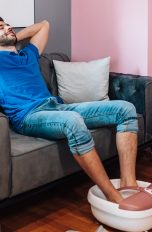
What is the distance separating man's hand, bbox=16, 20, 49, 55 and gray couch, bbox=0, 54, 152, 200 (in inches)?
5.8

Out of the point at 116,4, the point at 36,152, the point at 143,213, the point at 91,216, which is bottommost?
the point at 91,216

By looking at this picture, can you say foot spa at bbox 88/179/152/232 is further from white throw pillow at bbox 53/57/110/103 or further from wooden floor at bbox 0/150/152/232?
white throw pillow at bbox 53/57/110/103

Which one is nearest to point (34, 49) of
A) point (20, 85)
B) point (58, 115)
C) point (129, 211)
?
point (20, 85)

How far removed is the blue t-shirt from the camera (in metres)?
2.26

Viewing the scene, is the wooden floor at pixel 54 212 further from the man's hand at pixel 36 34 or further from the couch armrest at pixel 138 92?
the man's hand at pixel 36 34

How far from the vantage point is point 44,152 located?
6.53 feet

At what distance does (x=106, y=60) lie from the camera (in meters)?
2.76

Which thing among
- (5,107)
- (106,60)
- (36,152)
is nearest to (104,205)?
(36,152)

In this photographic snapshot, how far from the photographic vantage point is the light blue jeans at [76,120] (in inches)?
76.6

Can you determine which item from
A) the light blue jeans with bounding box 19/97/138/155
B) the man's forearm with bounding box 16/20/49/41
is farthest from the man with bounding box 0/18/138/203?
the man's forearm with bounding box 16/20/49/41

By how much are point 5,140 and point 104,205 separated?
1.81 ft

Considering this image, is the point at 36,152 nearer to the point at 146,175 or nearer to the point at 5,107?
the point at 5,107

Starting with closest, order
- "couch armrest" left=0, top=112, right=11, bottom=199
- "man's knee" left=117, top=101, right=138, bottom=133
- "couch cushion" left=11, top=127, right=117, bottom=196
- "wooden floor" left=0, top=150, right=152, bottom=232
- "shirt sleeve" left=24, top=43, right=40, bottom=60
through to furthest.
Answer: "couch armrest" left=0, top=112, right=11, bottom=199, "couch cushion" left=11, top=127, right=117, bottom=196, "wooden floor" left=0, top=150, right=152, bottom=232, "man's knee" left=117, top=101, right=138, bottom=133, "shirt sleeve" left=24, top=43, right=40, bottom=60

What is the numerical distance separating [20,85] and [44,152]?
526 millimetres
